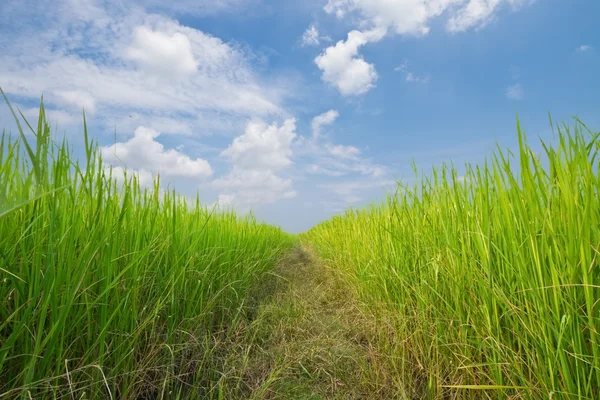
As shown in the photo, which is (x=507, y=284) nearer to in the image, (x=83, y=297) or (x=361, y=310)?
(x=361, y=310)

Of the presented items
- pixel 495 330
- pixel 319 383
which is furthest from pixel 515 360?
pixel 319 383

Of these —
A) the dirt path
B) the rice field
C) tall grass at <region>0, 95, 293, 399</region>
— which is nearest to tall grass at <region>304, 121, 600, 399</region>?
the rice field

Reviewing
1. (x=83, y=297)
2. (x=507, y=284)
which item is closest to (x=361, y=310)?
(x=507, y=284)

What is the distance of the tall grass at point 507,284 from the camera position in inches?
38.4

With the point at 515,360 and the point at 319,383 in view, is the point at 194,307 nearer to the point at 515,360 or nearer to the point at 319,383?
the point at 319,383

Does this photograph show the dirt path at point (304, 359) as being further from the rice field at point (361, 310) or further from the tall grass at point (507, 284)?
the tall grass at point (507, 284)

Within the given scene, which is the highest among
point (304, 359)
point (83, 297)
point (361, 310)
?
point (83, 297)

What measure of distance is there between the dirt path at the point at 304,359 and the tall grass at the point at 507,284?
206mm

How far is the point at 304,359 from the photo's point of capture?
1.86m

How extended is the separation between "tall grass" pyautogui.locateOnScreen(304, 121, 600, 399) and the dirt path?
206 millimetres

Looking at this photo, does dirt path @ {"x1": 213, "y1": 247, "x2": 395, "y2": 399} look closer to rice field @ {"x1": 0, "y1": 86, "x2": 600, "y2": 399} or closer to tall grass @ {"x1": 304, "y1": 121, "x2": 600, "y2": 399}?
rice field @ {"x1": 0, "y1": 86, "x2": 600, "y2": 399}

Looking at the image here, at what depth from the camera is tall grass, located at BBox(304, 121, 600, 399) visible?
0.97 m

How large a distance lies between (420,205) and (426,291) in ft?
1.79

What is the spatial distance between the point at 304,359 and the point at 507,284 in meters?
1.13
